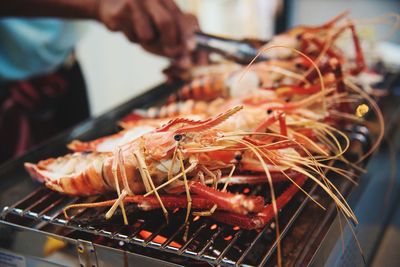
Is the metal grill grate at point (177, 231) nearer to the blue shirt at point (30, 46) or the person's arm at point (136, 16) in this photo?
the person's arm at point (136, 16)

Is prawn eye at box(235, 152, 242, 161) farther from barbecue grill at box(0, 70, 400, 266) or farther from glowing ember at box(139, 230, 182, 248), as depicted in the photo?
glowing ember at box(139, 230, 182, 248)

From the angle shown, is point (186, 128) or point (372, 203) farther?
point (372, 203)

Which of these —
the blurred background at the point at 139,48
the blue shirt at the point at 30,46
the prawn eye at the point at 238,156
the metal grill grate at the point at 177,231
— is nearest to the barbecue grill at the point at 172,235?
the metal grill grate at the point at 177,231

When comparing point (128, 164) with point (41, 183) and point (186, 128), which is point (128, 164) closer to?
point (186, 128)

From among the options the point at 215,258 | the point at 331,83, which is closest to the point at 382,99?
the point at 331,83

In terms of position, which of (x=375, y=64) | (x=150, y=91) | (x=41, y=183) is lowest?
(x=41, y=183)

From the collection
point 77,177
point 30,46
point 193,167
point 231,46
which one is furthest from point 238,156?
point 30,46
